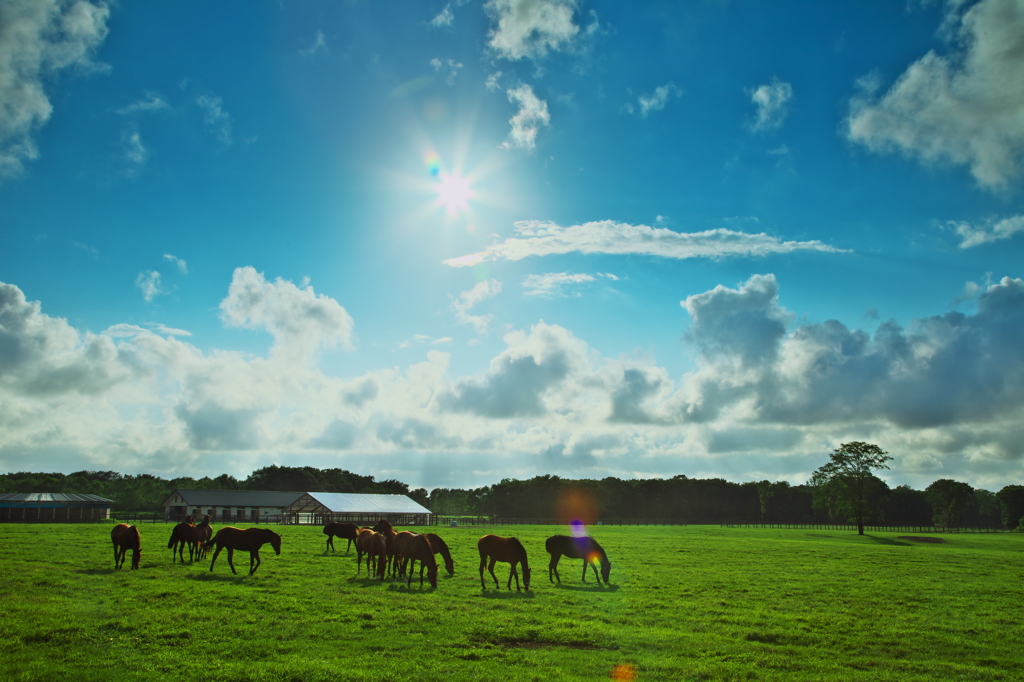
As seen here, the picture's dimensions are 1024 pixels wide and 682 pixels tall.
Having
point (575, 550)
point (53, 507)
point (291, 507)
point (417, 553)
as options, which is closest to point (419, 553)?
point (417, 553)

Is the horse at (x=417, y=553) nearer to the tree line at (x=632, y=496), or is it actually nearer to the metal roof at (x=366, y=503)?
the metal roof at (x=366, y=503)

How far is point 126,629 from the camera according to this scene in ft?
42.4

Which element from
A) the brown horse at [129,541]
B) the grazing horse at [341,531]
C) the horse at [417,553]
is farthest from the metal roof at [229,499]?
the horse at [417,553]

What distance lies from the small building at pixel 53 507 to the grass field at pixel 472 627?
82.5 meters

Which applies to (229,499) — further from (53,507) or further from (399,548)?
(399,548)

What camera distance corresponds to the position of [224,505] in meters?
104

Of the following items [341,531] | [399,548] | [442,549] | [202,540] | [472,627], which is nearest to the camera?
[472,627]

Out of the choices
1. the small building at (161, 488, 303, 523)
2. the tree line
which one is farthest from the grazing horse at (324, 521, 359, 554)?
the tree line

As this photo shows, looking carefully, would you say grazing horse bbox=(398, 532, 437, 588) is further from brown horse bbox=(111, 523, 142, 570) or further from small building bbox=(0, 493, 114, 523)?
small building bbox=(0, 493, 114, 523)

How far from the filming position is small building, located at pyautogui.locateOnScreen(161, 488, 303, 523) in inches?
4021

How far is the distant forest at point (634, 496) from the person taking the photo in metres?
139

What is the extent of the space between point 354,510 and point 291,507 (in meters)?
10.7

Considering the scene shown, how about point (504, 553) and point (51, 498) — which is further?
point (51, 498)

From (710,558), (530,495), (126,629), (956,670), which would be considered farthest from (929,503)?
(126,629)
